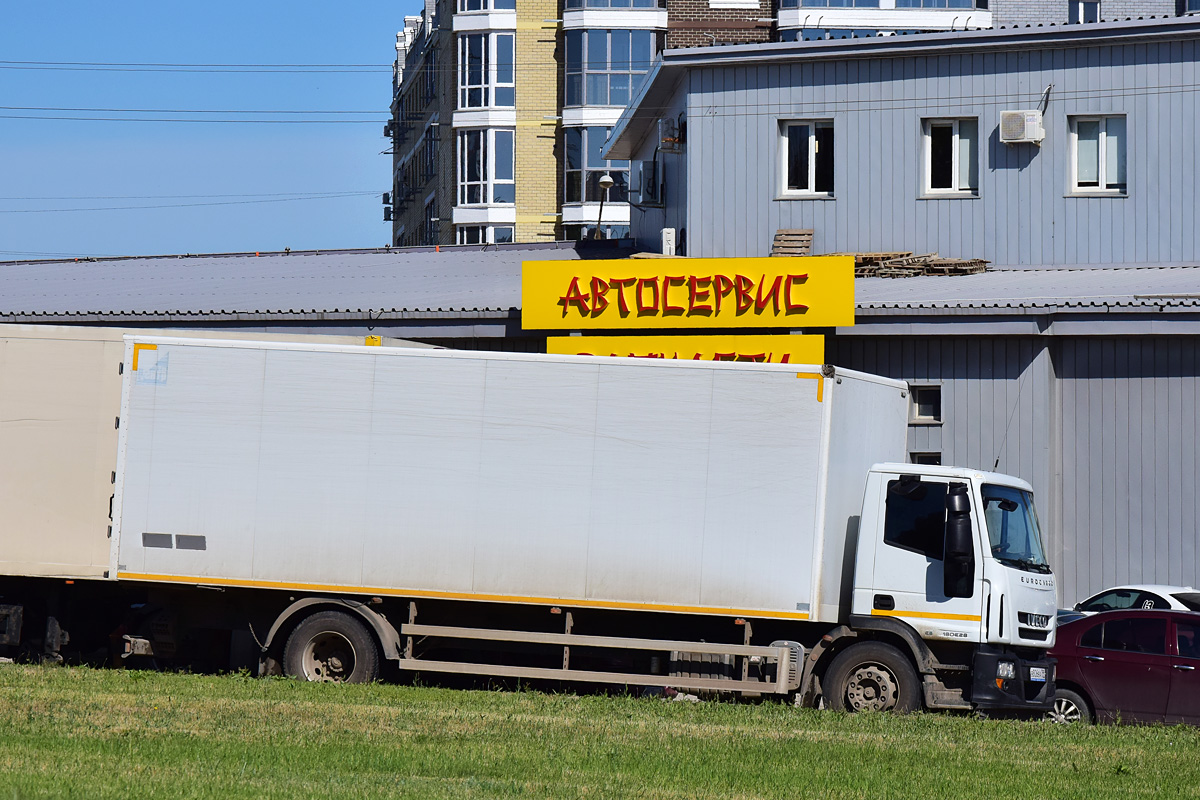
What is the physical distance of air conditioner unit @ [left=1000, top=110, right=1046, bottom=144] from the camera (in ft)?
81.2

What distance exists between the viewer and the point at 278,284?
90.3ft

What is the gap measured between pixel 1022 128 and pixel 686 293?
22.1ft

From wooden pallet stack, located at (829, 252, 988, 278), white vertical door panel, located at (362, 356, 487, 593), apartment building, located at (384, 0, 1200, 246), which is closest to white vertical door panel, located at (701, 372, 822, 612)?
white vertical door panel, located at (362, 356, 487, 593)

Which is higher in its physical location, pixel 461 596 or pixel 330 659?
pixel 461 596

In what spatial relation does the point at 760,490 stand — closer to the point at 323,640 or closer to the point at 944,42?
the point at 323,640

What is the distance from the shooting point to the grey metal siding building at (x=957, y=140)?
24578mm

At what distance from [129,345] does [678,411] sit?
5447mm

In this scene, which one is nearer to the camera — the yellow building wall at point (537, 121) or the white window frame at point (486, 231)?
the yellow building wall at point (537, 121)

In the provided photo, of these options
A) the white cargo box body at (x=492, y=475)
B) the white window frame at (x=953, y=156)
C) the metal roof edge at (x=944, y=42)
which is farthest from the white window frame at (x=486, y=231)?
the white cargo box body at (x=492, y=475)

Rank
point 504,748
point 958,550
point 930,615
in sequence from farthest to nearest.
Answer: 1. point 930,615
2. point 958,550
3. point 504,748

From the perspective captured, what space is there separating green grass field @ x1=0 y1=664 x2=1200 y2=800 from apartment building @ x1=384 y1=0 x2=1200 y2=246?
130 feet


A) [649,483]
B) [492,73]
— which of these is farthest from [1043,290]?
[492,73]

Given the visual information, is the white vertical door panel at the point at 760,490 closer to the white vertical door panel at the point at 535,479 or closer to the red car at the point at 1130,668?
the white vertical door panel at the point at 535,479

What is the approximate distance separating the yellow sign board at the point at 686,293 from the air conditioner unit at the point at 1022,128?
14.8ft
